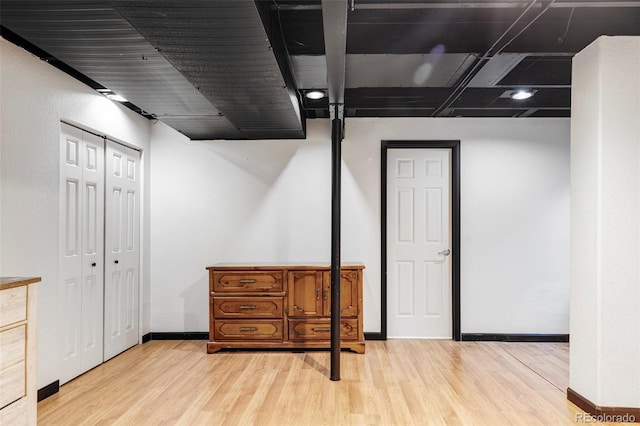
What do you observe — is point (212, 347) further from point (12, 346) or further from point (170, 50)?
point (170, 50)

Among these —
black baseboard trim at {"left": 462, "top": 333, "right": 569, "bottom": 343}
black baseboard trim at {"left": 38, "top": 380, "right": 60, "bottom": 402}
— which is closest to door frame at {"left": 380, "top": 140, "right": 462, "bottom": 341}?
black baseboard trim at {"left": 462, "top": 333, "right": 569, "bottom": 343}

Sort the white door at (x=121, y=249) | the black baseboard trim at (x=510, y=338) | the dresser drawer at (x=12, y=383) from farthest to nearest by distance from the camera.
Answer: the black baseboard trim at (x=510, y=338), the white door at (x=121, y=249), the dresser drawer at (x=12, y=383)

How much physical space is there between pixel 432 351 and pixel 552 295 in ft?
5.07

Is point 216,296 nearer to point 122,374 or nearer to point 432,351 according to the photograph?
point 122,374

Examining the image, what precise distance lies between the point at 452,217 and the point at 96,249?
3.55m

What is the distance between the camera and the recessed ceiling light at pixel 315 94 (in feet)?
12.4

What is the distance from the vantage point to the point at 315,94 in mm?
3826

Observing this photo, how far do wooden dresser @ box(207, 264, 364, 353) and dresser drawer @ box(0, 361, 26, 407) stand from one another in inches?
75.9

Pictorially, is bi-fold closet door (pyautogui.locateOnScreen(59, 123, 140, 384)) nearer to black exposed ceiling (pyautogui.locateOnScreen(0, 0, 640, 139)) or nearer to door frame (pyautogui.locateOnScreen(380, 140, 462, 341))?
black exposed ceiling (pyautogui.locateOnScreen(0, 0, 640, 139))

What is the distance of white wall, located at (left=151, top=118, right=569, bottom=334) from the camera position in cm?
460

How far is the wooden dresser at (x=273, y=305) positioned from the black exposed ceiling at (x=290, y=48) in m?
1.46

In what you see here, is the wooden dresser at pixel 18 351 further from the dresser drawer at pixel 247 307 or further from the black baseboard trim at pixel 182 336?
the black baseboard trim at pixel 182 336

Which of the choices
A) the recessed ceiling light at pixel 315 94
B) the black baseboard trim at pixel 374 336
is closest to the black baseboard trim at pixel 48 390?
the black baseboard trim at pixel 374 336

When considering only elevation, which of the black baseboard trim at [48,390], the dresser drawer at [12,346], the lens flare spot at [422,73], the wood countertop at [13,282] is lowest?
the black baseboard trim at [48,390]
